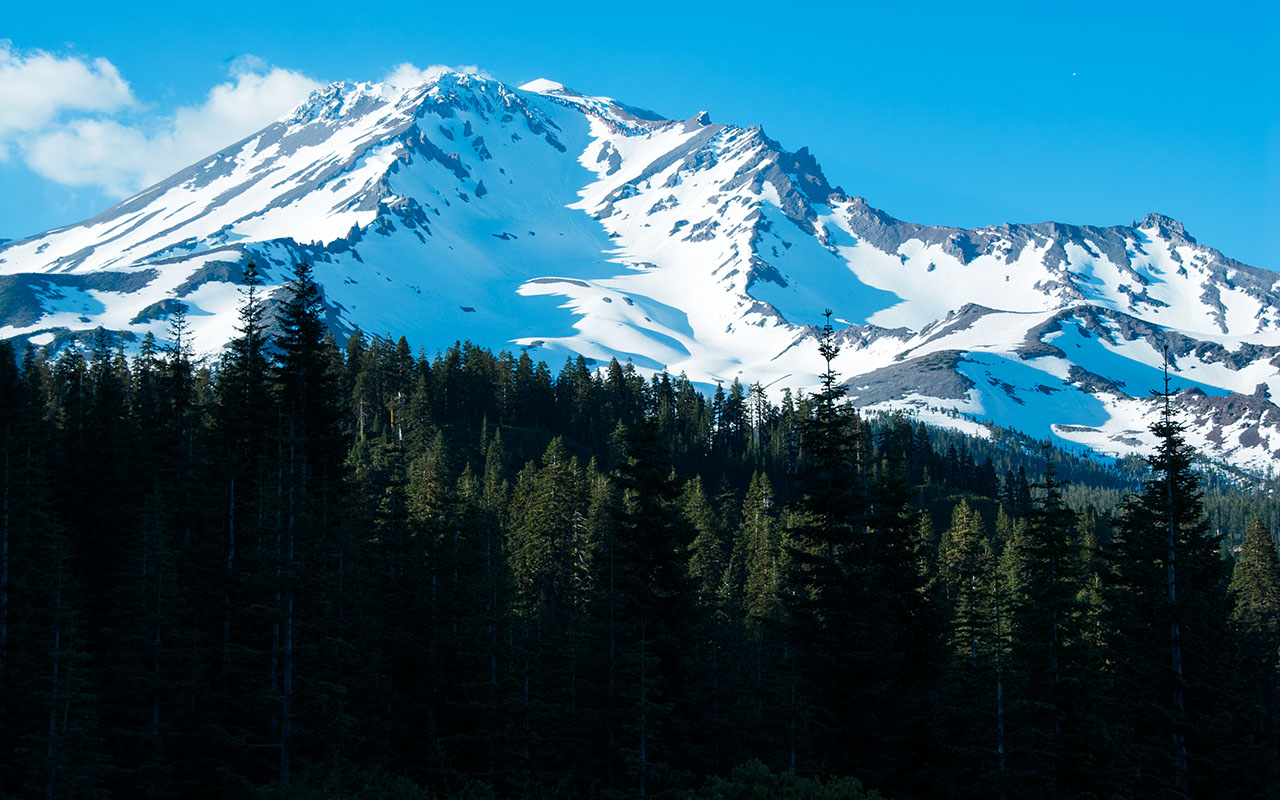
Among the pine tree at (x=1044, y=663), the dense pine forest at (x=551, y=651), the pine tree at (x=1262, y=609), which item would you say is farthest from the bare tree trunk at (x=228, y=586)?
the pine tree at (x=1262, y=609)

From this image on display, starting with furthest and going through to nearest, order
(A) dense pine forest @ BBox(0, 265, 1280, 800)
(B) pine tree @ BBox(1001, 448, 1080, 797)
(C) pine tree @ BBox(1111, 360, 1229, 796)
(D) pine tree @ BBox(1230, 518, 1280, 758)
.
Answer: (D) pine tree @ BBox(1230, 518, 1280, 758)
(C) pine tree @ BBox(1111, 360, 1229, 796)
(A) dense pine forest @ BBox(0, 265, 1280, 800)
(B) pine tree @ BBox(1001, 448, 1080, 797)

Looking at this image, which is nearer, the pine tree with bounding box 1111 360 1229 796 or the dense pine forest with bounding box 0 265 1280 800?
the dense pine forest with bounding box 0 265 1280 800

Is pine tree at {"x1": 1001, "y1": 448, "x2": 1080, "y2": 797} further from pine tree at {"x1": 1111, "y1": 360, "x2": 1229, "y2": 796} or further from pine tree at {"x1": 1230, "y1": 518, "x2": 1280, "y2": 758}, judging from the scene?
pine tree at {"x1": 1230, "y1": 518, "x2": 1280, "y2": 758}

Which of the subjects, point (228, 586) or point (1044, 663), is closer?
point (1044, 663)

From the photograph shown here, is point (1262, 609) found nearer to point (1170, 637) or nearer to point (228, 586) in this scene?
point (1170, 637)

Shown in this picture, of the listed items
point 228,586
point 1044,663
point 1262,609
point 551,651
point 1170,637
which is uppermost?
point 228,586

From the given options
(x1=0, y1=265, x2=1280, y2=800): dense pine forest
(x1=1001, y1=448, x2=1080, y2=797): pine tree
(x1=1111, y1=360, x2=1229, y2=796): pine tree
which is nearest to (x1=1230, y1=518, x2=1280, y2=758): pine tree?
(x1=0, y1=265, x2=1280, y2=800): dense pine forest

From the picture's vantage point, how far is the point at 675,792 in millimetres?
27719

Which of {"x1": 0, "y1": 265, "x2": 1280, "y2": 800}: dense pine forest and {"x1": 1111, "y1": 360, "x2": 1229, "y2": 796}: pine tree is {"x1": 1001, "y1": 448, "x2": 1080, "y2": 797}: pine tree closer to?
{"x1": 0, "y1": 265, "x2": 1280, "y2": 800}: dense pine forest

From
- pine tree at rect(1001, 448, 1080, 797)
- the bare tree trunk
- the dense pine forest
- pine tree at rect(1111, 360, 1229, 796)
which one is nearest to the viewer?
pine tree at rect(1001, 448, 1080, 797)

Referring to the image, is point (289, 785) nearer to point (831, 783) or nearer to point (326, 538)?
point (326, 538)

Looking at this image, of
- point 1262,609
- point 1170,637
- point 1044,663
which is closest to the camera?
point 1044,663

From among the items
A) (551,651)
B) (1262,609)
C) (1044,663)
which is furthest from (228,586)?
(1262,609)

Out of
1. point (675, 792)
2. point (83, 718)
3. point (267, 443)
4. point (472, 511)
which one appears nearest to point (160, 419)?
point (267, 443)
